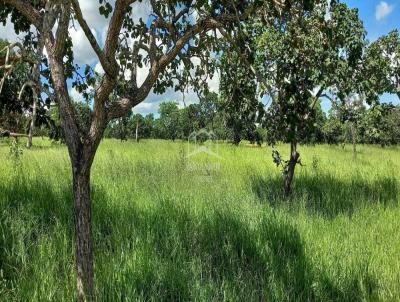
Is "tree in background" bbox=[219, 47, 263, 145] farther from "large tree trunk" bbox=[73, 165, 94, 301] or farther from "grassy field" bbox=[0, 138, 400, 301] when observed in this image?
"grassy field" bbox=[0, 138, 400, 301]

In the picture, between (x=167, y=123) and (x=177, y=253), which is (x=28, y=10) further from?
(x=167, y=123)

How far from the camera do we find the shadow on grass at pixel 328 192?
6.40 m

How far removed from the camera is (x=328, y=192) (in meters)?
7.28

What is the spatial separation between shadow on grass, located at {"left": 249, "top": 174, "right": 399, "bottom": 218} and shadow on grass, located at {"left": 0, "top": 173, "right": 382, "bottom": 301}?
59.9 inches

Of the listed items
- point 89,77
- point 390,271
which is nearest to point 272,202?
point 390,271

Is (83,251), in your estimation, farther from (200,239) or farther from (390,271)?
(390,271)

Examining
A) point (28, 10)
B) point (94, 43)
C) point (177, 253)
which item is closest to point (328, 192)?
point (177, 253)

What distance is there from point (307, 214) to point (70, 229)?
332cm

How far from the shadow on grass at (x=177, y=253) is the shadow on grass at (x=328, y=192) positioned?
152 centimetres

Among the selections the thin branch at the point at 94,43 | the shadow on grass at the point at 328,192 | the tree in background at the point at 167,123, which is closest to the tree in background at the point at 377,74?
the shadow on grass at the point at 328,192

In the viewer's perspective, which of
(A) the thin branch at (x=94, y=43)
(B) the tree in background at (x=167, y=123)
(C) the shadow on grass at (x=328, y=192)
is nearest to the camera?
(A) the thin branch at (x=94, y=43)

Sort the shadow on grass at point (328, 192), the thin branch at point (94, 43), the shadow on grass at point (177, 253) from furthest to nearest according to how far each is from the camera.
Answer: the shadow on grass at point (328, 192)
the shadow on grass at point (177, 253)
the thin branch at point (94, 43)

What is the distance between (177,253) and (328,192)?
13.9 ft

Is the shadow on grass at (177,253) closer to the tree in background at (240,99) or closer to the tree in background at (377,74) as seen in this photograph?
the tree in background at (240,99)
